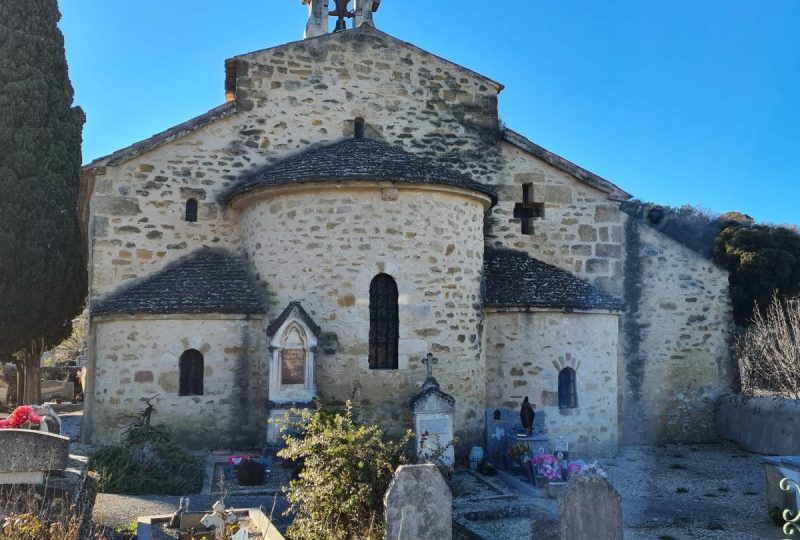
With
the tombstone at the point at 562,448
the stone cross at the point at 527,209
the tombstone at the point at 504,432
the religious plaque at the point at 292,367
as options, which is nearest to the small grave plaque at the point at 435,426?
the tombstone at the point at 504,432

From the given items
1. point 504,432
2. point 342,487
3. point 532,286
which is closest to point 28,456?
point 342,487

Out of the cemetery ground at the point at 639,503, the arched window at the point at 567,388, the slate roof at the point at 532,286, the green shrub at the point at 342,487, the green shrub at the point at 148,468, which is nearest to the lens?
the green shrub at the point at 342,487

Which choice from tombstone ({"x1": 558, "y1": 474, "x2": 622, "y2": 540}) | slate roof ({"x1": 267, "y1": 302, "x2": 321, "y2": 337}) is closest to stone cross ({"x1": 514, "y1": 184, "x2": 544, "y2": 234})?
slate roof ({"x1": 267, "y1": 302, "x2": 321, "y2": 337})

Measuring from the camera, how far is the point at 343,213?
45.0 feet

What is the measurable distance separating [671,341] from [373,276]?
8.96m

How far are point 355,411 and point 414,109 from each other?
26.1 ft

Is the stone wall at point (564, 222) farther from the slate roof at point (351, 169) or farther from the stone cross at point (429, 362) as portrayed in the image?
the stone cross at point (429, 362)

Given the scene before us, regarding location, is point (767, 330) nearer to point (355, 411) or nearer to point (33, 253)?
point (355, 411)

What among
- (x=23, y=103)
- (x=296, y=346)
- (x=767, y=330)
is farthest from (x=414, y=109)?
(x=767, y=330)

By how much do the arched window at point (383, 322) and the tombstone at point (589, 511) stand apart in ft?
22.7

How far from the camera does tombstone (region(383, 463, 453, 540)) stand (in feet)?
23.9

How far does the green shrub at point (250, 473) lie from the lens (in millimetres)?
11312

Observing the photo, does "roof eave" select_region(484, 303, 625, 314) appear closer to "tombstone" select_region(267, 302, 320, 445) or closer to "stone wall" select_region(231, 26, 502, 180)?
"stone wall" select_region(231, 26, 502, 180)

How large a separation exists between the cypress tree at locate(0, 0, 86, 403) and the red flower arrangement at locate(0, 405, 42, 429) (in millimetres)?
7964
